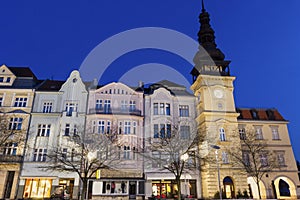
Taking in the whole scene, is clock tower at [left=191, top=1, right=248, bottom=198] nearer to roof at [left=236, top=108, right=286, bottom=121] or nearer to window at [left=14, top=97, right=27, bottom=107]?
roof at [left=236, top=108, right=286, bottom=121]

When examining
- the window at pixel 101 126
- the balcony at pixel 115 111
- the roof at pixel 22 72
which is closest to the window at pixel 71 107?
the balcony at pixel 115 111

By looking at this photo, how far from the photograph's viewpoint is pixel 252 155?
99.0 ft

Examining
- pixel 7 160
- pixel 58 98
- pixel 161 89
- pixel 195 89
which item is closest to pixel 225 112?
pixel 195 89

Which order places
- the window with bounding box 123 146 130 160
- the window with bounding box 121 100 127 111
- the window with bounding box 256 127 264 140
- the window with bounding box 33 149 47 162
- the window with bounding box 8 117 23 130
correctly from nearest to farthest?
1. the window with bounding box 33 149 47 162
2. the window with bounding box 123 146 130 160
3. the window with bounding box 8 117 23 130
4. the window with bounding box 121 100 127 111
5. the window with bounding box 256 127 264 140

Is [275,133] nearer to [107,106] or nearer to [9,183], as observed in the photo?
[107,106]

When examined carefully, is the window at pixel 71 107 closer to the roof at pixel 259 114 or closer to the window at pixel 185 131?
the window at pixel 185 131

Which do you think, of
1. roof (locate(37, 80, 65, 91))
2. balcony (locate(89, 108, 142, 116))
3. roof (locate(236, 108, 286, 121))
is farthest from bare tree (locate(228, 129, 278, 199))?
roof (locate(37, 80, 65, 91))

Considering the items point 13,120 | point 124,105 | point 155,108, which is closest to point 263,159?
point 155,108

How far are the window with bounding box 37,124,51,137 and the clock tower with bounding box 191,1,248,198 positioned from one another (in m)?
19.8

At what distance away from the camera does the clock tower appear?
30.4 metres

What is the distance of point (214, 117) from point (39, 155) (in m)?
23.9

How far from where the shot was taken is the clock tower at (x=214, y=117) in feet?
99.8

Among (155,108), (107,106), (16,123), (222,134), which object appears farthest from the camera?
(155,108)

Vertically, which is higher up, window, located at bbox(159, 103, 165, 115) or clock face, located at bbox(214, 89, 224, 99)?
clock face, located at bbox(214, 89, 224, 99)
